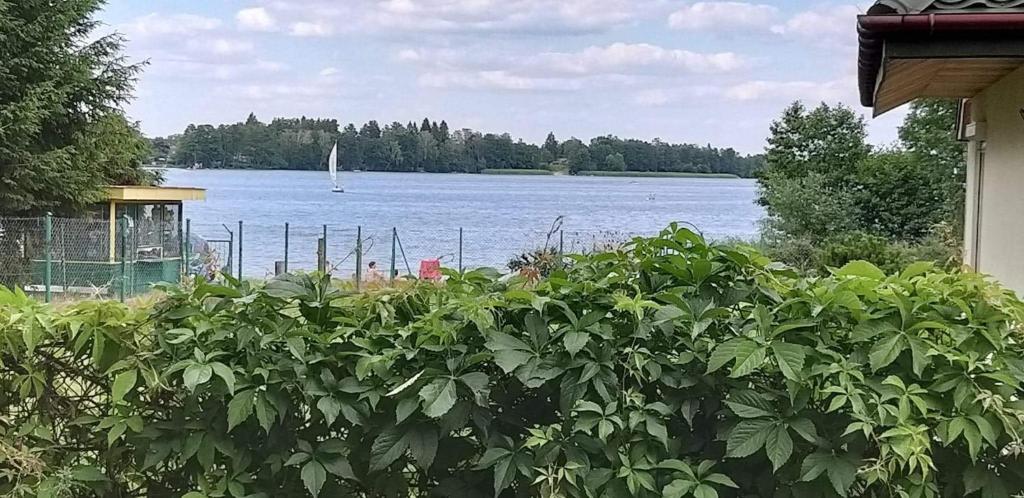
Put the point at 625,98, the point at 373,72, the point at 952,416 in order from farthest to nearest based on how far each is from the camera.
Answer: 1. the point at 373,72
2. the point at 625,98
3. the point at 952,416

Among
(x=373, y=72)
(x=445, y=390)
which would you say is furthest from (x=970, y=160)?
(x=373, y=72)

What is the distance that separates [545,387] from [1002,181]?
3877mm

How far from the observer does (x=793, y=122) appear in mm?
21312

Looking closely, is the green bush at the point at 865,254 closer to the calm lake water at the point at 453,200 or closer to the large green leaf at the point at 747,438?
the large green leaf at the point at 747,438

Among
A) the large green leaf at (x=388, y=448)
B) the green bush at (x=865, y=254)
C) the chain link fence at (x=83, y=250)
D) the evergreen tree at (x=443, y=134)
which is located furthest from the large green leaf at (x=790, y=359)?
the evergreen tree at (x=443, y=134)

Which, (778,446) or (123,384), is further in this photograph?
(123,384)

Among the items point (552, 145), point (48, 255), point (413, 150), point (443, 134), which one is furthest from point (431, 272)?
point (413, 150)

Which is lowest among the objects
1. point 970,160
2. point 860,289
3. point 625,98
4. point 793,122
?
point 860,289

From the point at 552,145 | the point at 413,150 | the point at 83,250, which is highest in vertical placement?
the point at 552,145

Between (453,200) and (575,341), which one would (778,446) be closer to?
(575,341)

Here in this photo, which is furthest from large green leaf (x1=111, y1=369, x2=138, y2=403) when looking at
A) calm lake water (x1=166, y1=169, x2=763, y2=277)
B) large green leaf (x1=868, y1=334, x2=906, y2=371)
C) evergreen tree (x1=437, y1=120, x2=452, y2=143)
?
evergreen tree (x1=437, y1=120, x2=452, y2=143)

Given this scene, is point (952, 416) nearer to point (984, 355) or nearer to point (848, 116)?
point (984, 355)

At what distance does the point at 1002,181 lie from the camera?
15.5ft

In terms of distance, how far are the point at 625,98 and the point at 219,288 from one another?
44.4 meters
